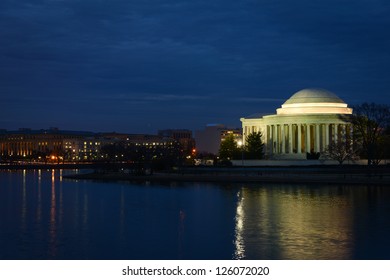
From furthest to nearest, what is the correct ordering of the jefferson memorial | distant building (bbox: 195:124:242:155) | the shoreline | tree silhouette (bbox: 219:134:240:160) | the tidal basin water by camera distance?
distant building (bbox: 195:124:242:155) < tree silhouette (bbox: 219:134:240:160) < the jefferson memorial < the shoreline < the tidal basin water

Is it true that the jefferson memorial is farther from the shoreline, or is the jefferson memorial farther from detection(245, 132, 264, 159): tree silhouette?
the shoreline

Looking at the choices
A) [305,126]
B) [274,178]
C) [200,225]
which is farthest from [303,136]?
[200,225]

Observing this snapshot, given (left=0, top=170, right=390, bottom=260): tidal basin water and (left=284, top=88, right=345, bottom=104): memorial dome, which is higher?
(left=284, top=88, right=345, bottom=104): memorial dome

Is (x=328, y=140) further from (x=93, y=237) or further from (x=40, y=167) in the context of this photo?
(x=40, y=167)

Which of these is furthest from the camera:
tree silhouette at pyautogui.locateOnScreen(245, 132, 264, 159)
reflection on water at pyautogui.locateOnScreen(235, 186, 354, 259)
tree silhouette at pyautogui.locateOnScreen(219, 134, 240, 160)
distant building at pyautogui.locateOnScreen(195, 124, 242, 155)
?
distant building at pyautogui.locateOnScreen(195, 124, 242, 155)

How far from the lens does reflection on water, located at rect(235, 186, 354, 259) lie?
1155 inches

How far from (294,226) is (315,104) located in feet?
232

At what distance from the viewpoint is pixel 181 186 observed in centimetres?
7256

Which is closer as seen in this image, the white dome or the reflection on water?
the reflection on water

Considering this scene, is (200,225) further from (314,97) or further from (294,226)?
(314,97)

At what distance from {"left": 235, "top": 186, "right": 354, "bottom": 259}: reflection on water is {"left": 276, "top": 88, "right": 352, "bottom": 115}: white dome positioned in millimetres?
49494

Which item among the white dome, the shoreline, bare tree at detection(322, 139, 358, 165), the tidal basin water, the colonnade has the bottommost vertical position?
the tidal basin water

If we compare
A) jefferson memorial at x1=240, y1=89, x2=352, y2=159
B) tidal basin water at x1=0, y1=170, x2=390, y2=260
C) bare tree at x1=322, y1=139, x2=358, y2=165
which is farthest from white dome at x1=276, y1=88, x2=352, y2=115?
tidal basin water at x1=0, y1=170, x2=390, y2=260

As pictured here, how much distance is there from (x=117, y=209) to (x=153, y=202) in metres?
5.27
